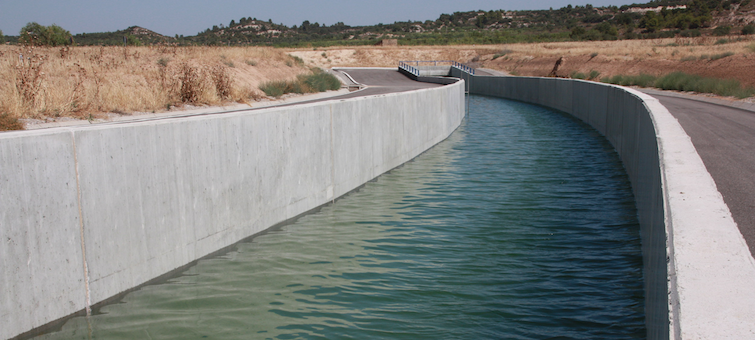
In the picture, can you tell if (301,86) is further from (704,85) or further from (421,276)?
(421,276)

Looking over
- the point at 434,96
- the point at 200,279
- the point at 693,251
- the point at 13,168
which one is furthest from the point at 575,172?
the point at 13,168

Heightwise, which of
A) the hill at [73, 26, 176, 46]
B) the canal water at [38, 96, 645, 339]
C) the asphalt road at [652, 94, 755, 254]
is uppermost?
the hill at [73, 26, 176, 46]

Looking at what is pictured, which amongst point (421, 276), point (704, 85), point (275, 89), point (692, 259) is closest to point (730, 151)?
point (421, 276)

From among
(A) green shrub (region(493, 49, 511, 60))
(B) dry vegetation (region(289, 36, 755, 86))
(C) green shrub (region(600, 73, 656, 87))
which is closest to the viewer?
(C) green shrub (region(600, 73, 656, 87))

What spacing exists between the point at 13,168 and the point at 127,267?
1.58m

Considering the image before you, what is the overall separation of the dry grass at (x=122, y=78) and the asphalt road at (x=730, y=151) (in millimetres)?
14459

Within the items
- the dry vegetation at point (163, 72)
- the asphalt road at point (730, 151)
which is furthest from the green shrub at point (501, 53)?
the asphalt road at point (730, 151)

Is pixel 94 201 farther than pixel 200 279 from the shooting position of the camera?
No

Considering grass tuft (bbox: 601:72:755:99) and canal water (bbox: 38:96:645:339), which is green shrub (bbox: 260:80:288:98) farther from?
grass tuft (bbox: 601:72:755:99)

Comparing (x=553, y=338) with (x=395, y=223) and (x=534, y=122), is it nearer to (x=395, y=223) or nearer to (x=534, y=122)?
(x=395, y=223)

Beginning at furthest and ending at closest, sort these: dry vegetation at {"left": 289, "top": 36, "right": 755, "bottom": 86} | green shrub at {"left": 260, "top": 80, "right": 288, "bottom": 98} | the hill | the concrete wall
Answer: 1. the hill
2. dry vegetation at {"left": 289, "top": 36, "right": 755, "bottom": 86}
3. green shrub at {"left": 260, "top": 80, "right": 288, "bottom": 98}
4. the concrete wall

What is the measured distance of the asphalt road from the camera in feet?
23.1

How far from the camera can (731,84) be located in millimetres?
28531

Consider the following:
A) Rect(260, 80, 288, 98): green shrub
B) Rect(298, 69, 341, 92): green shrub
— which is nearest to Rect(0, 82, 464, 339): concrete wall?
Rect(260, 80, 288, 98): green shrub
